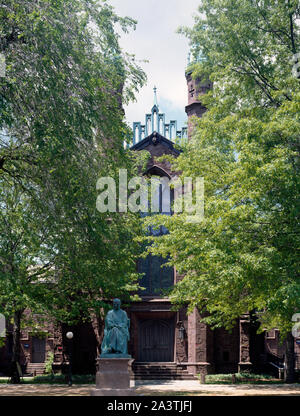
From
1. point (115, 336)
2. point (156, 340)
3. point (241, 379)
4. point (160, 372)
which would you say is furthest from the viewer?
point (156, 340)

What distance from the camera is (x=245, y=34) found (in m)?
15.4

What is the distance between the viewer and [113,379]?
41.8 feet

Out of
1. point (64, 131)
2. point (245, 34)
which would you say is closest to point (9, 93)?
point (64, 131)

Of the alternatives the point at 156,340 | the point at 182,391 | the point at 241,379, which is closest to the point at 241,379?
the point at 241,379

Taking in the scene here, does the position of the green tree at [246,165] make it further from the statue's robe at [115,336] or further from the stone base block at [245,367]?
the stone base block at [245,367]

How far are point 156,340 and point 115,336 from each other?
48.8 ft

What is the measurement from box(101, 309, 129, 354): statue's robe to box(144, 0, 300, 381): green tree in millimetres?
3082

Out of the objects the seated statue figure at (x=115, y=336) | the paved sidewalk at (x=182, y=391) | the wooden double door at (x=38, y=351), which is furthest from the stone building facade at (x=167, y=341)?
the seated statue figure at (x=115, y=336)

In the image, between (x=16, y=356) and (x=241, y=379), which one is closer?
(x=16, y=356)

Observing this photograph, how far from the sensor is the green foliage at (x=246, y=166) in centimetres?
1266

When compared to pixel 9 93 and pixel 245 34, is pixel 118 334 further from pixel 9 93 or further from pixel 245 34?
pixel 245 34

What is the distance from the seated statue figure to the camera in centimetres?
1321

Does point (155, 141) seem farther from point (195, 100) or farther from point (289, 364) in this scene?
point (289, 364)

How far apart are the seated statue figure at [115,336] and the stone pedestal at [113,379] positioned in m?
Answer: 0.28
